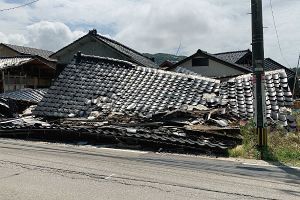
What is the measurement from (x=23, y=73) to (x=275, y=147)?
1194 inches

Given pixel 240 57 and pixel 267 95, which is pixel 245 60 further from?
pixel 267 95

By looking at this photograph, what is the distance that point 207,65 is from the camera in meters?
36.1

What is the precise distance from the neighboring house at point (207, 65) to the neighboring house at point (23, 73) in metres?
13.4

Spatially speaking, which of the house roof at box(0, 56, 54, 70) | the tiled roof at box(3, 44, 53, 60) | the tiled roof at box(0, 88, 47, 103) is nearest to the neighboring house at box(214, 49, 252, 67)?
the house roof at box(0, 56, 54, 70)

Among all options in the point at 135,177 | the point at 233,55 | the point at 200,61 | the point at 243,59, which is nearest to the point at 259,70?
the point at 135,177

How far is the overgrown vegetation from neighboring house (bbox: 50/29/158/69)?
74.2 feet

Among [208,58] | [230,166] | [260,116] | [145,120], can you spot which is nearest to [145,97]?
[145,120]

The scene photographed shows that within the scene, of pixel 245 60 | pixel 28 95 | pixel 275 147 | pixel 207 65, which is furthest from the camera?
pixel 245 60

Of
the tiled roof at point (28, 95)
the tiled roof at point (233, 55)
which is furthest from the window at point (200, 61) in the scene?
the tiled roof at point (28, 95)

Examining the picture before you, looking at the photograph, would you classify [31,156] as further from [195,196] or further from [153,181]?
[195,196]

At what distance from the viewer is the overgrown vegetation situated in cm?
994

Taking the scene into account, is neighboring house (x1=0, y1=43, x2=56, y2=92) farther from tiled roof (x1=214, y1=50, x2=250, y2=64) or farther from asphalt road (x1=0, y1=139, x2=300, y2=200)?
asphalt road (x1=0, y1=139, x2=300, y2=200)

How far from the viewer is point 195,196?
6.36 meters

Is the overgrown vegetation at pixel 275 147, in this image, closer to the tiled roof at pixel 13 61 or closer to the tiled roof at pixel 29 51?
the tiled roof at pixel 13 61
